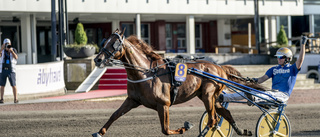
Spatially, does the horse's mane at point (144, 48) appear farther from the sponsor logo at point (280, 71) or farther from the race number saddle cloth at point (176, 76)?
the sponsor logo at point (280, 71)

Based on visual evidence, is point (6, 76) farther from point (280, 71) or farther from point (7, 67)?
point (280, 71)

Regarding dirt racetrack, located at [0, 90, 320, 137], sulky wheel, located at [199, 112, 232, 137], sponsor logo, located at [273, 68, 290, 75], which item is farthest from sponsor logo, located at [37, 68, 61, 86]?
sponsor logo, located at [273, 68, 290, 75]

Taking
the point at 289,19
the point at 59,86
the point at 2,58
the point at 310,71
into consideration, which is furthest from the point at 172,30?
the point at 2,58

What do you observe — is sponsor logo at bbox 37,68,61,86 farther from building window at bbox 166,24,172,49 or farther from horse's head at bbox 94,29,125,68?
building window at bbox 166,24,172,49

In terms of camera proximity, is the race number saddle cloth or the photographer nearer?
the race number saddle cloth

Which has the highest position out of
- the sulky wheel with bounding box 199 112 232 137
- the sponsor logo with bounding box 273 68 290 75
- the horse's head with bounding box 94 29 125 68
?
the horse's head with bounding box 94 29 125 68

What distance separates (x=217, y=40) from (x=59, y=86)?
70.2 ft

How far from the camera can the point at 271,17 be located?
36281 millimetres

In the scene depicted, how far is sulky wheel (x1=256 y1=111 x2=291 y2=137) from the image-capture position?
28.0 ft

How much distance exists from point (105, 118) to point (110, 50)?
16.3ft

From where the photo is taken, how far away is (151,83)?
8.28 meters

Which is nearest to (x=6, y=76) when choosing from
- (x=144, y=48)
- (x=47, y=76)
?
(x=47, y=76)

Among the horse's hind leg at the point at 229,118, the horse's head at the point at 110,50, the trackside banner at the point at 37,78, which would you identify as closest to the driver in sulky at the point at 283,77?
the horse's hind leg at the point at 229,118

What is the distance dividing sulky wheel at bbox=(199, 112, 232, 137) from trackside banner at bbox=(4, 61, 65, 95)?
9.63m
